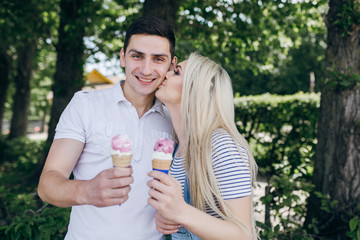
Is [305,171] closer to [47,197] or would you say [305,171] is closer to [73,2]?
[47,197]

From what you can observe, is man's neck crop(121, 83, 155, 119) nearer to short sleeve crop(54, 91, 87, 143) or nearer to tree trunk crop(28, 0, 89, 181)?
short sleeve crop(54, 91, 87, 143)

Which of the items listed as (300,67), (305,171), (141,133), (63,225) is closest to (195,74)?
(141,133)

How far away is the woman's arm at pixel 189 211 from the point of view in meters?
1.53

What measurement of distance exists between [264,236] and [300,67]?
34.9 metres

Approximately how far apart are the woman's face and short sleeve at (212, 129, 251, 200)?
1.82 ft

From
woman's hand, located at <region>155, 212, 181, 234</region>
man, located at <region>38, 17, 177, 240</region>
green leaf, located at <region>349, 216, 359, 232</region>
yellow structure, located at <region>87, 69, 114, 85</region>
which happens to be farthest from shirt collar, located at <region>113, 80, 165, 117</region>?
yellow structure, located at <region>87, 69, 114, 85</region>

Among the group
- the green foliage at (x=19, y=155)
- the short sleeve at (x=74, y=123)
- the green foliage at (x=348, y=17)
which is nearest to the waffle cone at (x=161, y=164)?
the short sleeve at (x=74, y=123)

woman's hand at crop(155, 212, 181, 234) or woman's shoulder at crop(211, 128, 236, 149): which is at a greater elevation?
woman's shoulder at crop(211, 128, 236, 149)

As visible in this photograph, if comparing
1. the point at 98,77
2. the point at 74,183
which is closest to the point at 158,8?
the point at 74,183

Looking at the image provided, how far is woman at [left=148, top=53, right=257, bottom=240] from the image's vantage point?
160 cm

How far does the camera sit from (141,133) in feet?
7.55

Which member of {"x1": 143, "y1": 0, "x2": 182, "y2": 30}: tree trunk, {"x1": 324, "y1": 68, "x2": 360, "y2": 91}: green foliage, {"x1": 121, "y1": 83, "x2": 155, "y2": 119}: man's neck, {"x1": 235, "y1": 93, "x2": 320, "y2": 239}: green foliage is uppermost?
{"x1": 143, "y1": 0, "x2": 182, "y2": 30}: tree trunk

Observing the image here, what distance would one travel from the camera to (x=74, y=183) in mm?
1653

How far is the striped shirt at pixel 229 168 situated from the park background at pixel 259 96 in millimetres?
1652
